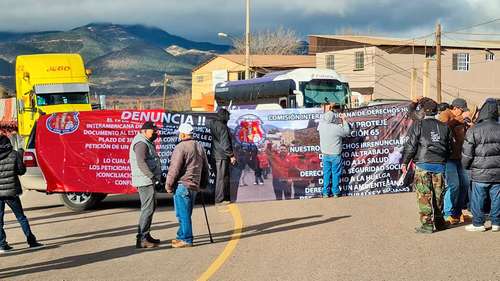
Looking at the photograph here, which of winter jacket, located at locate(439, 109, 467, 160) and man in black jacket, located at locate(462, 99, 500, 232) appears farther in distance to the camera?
winter jacket, located at locate(439, 109, 467, 160)

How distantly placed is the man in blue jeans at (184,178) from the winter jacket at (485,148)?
386 centimetres

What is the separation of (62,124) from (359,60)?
45.6 m

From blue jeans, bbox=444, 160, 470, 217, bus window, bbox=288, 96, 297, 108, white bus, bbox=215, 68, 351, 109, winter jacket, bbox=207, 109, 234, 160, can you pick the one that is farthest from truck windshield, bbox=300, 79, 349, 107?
blue jeans, bbox=444, 160, 470, 217

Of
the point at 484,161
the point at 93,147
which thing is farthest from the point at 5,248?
the point at 484,161

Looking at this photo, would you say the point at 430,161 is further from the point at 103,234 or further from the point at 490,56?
the point at 490,56

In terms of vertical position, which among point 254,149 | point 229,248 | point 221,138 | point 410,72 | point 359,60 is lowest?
point 229,248

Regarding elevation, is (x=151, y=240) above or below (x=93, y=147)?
below

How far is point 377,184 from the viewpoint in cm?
1548

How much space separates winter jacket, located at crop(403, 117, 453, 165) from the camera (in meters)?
10.3

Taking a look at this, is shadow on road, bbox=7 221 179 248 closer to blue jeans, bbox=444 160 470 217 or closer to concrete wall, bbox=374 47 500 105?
Result: blue jeans, bbox=444 160 470 217

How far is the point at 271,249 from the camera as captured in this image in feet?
31.0

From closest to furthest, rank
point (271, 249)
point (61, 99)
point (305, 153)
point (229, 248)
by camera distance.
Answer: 1. point (271, 249)
2. point (229, 248)
3. point (305, 153)
4. point (61, 99)

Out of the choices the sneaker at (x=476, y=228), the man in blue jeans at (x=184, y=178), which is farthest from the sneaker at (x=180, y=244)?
the sneaker at (x=476, y=228)

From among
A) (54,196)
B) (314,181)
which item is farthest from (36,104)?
(314,181)
